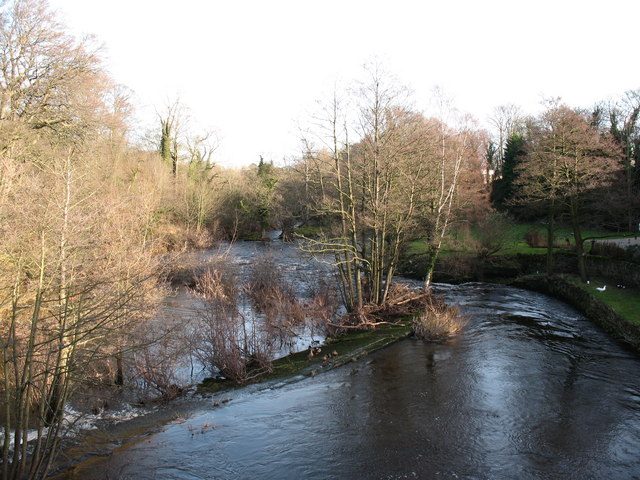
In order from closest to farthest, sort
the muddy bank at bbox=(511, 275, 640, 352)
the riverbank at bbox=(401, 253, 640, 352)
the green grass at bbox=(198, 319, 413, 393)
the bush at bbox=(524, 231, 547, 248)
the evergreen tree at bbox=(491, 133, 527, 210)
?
the green grass at bbox=(198, 319, 413, 393)
the muddy bank at bbox=(511, 275, 640, 352)
the riverbank at bbox=(401, 253, 640, 352)
the bush at bbox=(524, 231, 547, 248)
the evergreen tree at bbox=(491, 133, 527, 210)

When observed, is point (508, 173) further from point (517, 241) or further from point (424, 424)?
point (424, 424)

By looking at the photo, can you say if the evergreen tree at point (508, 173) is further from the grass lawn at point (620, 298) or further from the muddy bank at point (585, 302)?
the grass lawn at point (620, 298)

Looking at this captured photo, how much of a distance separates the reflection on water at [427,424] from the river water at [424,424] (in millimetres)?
27

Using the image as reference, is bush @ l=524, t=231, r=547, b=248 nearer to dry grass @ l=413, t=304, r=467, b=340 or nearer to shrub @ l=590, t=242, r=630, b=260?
shrub @ l=590, t=242, r=630, b=260

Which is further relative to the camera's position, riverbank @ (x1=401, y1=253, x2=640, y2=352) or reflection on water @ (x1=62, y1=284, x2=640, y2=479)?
riverbank @ (x1=401, y1=253, x2=640, y2=352)

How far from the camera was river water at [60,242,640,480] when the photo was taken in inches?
288

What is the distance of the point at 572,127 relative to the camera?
18812mm

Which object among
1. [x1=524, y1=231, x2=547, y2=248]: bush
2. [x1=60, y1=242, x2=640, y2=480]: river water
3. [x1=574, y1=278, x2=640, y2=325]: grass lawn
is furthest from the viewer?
[x1=524, y1=231, x2=547, y2=248]: bush

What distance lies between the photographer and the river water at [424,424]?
24.0ft

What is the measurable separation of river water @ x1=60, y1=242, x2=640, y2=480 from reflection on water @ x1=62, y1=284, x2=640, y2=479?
0.03 metres

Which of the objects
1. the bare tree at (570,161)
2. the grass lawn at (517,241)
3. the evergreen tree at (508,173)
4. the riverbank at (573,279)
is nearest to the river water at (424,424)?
the riverbank at (573,279)

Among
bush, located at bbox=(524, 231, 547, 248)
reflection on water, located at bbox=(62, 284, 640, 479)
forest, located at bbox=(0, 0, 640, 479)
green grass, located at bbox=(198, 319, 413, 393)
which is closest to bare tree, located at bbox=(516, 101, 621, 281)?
forest, located at bbox=(0, 0, 640, 479)

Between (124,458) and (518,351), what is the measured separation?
35.4 ft

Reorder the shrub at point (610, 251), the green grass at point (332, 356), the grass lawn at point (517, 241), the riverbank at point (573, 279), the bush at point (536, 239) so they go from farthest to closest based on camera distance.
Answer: the bush at point (536, 239)
the grass lawn at point (517, 241)
the shrub at point (610, 251)
the riverbank at point (573, 279)
the green grass at point (332, 356)
